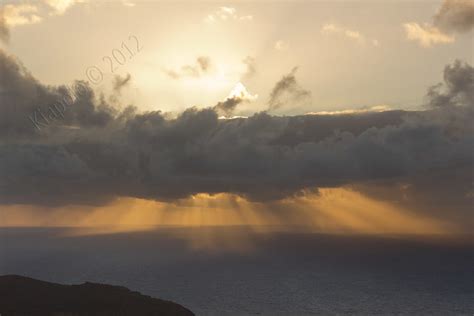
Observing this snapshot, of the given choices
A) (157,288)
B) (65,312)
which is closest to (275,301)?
(157,288)

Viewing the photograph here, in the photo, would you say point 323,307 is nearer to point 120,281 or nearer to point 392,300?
point 392,300

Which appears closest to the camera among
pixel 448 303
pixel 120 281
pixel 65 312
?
pixel 65 312

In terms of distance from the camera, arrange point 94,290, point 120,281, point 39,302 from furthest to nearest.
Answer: point 120,281 → point 94,290 → point 39,302

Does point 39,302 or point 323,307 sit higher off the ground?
point 39,302

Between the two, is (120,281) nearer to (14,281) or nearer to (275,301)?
(275,301)

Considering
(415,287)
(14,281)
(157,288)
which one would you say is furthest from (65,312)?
(415,287)

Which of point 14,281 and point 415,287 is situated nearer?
point 14,281
